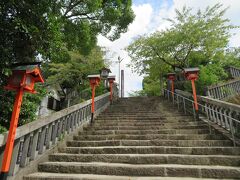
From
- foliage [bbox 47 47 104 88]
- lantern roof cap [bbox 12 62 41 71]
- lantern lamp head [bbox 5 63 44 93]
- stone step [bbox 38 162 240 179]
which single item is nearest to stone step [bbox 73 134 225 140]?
stone step [bbox 38 162 240 179]

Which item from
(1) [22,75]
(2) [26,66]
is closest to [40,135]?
(1) [22,75]

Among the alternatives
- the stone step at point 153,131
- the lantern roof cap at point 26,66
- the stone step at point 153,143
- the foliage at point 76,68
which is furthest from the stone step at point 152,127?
the foliage at point 76,68

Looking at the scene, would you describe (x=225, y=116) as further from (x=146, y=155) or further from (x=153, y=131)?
(x=146, y=155)

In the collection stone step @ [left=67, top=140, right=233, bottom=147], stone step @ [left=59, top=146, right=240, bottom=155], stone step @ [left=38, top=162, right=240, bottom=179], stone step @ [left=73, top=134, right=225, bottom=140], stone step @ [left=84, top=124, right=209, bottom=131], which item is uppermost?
stone step @ [left=84, top=124, right=209, bottom=131]

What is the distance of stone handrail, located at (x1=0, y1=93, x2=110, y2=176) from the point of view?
355 cm

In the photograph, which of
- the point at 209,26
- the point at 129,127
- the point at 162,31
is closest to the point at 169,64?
the point at 162,31

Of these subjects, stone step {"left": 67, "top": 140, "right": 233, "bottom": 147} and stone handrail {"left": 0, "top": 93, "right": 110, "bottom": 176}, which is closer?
stone handrail {"left": 0, "top": 93, "right": 110, "bottom": 176}

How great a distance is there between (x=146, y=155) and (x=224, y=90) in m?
6.92

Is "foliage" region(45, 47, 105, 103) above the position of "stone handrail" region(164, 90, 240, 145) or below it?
above

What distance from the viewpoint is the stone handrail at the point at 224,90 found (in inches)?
337

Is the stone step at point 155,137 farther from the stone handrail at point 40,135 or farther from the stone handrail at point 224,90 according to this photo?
the stone handrail at point 224,90

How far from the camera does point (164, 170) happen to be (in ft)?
11.8

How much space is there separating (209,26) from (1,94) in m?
10.4

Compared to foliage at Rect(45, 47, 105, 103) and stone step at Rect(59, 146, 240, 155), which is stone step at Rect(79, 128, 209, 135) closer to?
stone step at Rect(59, 146, 240, 155)
